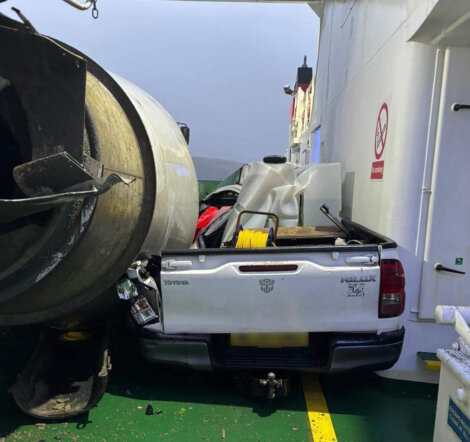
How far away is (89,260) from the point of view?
7.68ft

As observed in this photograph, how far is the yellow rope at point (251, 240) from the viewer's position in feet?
9.67

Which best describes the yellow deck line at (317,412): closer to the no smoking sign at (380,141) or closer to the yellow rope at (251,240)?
the yellow rope at (251,240)

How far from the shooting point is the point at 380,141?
11.2ft

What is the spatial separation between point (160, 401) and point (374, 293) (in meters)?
1.68

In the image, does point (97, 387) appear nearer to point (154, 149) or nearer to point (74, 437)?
point (74, 437)

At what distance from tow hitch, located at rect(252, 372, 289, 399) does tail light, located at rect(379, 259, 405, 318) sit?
811 millimetres

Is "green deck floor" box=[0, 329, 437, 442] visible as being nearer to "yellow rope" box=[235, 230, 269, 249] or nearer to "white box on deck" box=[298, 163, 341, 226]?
"yellow rope" box=[235, 230, 269, 249]

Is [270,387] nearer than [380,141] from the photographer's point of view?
Yes

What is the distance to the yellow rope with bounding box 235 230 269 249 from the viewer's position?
2.95 metres


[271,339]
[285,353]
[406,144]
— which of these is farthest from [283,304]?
[406,144]

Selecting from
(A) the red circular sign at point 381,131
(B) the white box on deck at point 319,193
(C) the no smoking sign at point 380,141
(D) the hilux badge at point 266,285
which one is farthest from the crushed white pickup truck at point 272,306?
(B) the white box on deck at point 319,193

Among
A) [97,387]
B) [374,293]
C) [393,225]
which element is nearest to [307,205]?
[393,225]

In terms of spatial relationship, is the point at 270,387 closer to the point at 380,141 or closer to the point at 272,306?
the point at 272,306

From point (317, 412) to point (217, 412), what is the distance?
69cm
